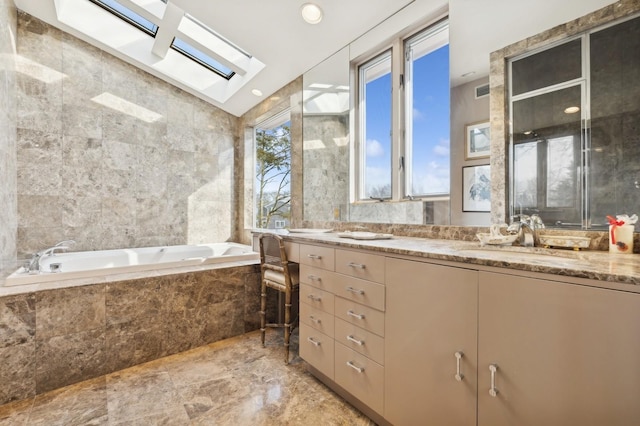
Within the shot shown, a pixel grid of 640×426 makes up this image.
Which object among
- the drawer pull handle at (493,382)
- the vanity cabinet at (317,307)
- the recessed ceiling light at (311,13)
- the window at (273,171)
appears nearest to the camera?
the drawer pull handle at (493,382)

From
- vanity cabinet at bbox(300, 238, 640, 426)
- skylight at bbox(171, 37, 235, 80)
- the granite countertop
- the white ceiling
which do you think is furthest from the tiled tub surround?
skylight at bbox(171, 37, 235, 80)

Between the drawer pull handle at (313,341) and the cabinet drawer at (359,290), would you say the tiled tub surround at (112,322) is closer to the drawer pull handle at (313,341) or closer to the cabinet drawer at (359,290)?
the drawer pull handle at (313,341)

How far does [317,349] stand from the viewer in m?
1.85

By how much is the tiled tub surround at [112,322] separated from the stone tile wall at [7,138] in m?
0.71

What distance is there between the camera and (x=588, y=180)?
127cm

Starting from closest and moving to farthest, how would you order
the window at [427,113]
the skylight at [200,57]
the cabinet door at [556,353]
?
the cabinet door at [556,353], the window at [427,113], the skylight at [200,57]

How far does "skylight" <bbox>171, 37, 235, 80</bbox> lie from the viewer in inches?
136

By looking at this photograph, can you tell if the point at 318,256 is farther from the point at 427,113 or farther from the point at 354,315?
the point at 427,113

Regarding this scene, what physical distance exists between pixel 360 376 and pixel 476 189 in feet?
4.03

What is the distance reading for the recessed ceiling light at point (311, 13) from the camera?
2.22m

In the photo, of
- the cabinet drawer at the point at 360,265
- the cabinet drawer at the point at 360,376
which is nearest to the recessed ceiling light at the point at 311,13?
the cabinet drawer at the point at 360,265

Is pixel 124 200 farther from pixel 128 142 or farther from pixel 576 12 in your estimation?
pixel 576 12

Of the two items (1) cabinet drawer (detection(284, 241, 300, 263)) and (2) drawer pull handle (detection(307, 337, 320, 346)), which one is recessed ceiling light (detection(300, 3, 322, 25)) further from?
(2) drawer pull handle (detection(307, 337, 320, 346))

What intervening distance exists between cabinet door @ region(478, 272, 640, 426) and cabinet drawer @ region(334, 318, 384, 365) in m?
0.48
